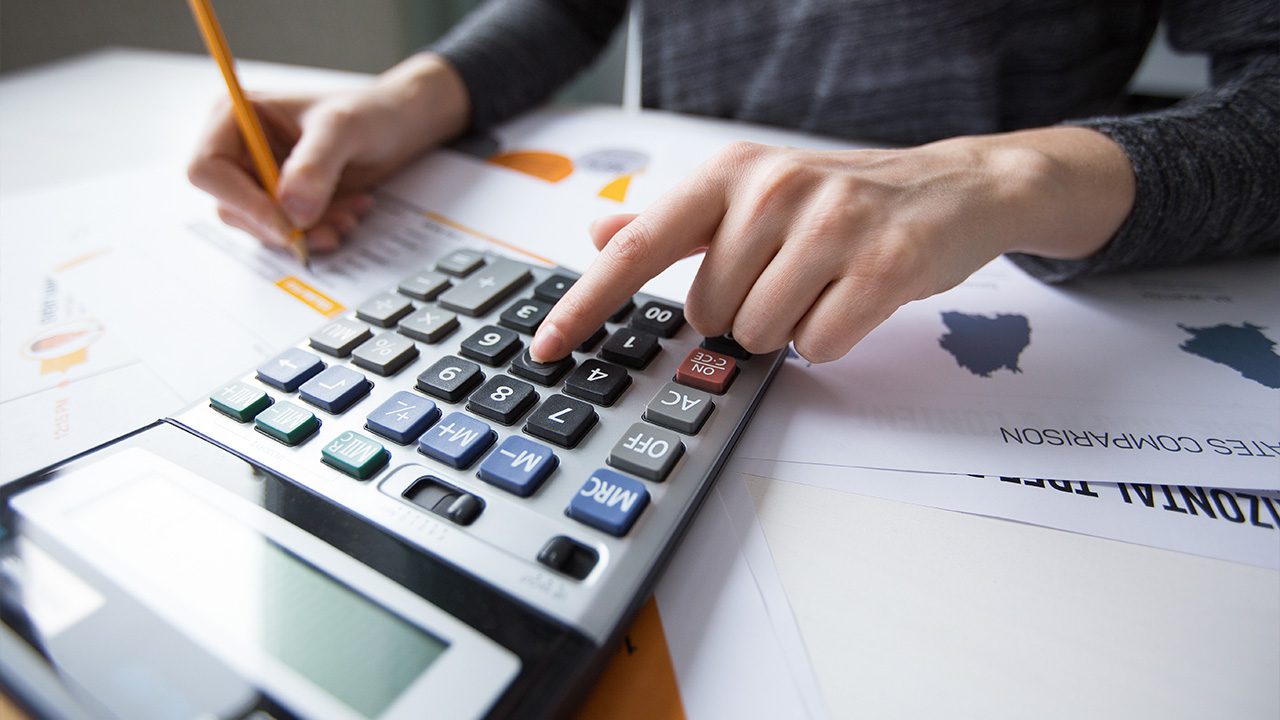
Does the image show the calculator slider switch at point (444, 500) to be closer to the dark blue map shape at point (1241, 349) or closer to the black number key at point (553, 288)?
the black number key at point (553, 288)

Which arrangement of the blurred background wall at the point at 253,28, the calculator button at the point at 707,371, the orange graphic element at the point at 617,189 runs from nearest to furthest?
1. the calculator button at the point at 707,371
2. the orange graphic element at the point at 617,189
3. the blurred background wall at the point at 253,28

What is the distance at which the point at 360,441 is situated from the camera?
0.28 metres

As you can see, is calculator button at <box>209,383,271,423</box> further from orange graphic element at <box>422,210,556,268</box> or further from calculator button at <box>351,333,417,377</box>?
orange graphic element at <box>422,210,556,268</box>

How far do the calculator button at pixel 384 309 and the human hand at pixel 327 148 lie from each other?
147mm

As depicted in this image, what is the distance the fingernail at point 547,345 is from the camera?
0.32 metres

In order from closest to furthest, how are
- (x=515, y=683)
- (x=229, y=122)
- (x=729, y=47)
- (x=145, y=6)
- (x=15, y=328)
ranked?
(x=515, y=683) → (x=15, y=328) → (x=229, y=122) → (x=729, y=47) → (x=145, y=6)

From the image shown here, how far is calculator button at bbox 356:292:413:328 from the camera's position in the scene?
0.36 meters

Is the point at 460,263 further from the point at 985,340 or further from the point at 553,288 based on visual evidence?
the point at 985,340

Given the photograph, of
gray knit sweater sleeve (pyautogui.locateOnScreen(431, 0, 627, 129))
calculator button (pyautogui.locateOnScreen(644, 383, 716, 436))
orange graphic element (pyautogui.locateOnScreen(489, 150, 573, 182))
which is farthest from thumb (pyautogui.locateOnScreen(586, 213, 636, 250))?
gray knit sweater sleeve (pyautogui.locateOnScreen(431, 0, 627, 129))

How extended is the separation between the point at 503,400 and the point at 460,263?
14cm

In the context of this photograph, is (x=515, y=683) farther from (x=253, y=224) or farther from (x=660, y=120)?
(x=660, y=120)

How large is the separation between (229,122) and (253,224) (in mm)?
87

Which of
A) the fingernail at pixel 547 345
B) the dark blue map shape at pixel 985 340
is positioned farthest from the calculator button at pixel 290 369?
the dark blue map shape at pixel 985 340

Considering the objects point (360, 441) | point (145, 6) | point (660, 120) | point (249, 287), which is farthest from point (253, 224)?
point (145, 6)
